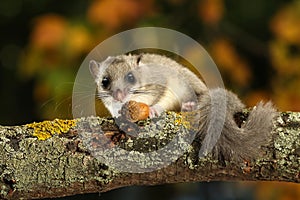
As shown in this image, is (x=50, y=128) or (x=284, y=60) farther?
(x=284, y=60)

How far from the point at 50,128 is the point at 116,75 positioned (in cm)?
97

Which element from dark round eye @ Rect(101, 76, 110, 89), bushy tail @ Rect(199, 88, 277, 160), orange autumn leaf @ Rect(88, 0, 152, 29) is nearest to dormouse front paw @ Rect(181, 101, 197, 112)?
bushy tail @ Rect(199, 88, 277, 160)

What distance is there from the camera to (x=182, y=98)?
2852mm

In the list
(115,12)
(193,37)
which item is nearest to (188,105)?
(115,12)

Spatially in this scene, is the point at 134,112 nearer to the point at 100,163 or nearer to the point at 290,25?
the point at 100,163

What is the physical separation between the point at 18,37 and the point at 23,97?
1.72 feet

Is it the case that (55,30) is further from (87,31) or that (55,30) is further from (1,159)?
(1,159)

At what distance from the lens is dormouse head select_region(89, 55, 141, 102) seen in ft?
9.81

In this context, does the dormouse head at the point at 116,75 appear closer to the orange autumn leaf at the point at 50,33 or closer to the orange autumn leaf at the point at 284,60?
the orange autumn leaf at the point at 50,33

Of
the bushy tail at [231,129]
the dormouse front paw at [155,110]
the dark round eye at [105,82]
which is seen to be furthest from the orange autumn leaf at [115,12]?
the bushy tail at [231,129]

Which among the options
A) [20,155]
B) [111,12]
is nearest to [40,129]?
[20,155]

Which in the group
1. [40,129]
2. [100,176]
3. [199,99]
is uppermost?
[199,99]

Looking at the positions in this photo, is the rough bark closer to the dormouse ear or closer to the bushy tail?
the bushy tail

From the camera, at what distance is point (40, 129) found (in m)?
2.14
